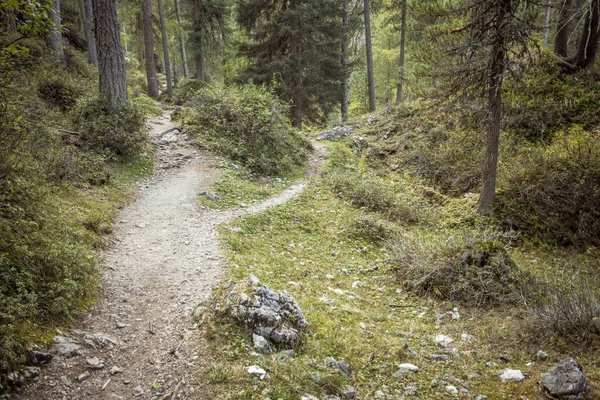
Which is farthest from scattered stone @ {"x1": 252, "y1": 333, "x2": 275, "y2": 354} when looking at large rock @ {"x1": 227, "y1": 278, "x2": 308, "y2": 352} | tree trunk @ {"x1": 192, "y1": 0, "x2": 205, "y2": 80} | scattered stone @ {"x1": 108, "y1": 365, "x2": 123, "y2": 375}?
tree trunk @ {"x1": 192, "y1": 0, "x2": 205, "y2": 80}

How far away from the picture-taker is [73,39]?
69.7ft

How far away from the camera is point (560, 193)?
859 centimetres

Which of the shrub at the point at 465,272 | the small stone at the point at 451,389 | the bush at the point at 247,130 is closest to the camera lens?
the small stone at the point at 451,389

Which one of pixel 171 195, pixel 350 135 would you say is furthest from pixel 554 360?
pixel 350 135

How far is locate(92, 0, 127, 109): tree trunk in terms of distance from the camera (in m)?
10.4

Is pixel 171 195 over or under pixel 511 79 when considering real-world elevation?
under

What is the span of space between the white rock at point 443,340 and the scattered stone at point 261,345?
254 cm

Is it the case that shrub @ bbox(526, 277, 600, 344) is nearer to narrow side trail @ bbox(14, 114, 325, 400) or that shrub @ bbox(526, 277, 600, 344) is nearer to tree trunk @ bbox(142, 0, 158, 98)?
narrow side trail @ bbox(14, 114, 325, 400)

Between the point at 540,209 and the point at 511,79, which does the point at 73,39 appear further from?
the point at 540,209

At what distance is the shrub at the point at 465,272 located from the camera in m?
5.92

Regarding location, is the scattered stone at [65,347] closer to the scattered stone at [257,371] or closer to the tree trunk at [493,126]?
the scattered stone at [257,371]

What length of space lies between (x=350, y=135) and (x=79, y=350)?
56.1 feet

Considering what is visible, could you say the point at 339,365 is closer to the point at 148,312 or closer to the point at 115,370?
the point at 115,370

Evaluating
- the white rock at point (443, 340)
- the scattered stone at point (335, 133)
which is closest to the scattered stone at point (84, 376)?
the white rock at point (443, 340)
